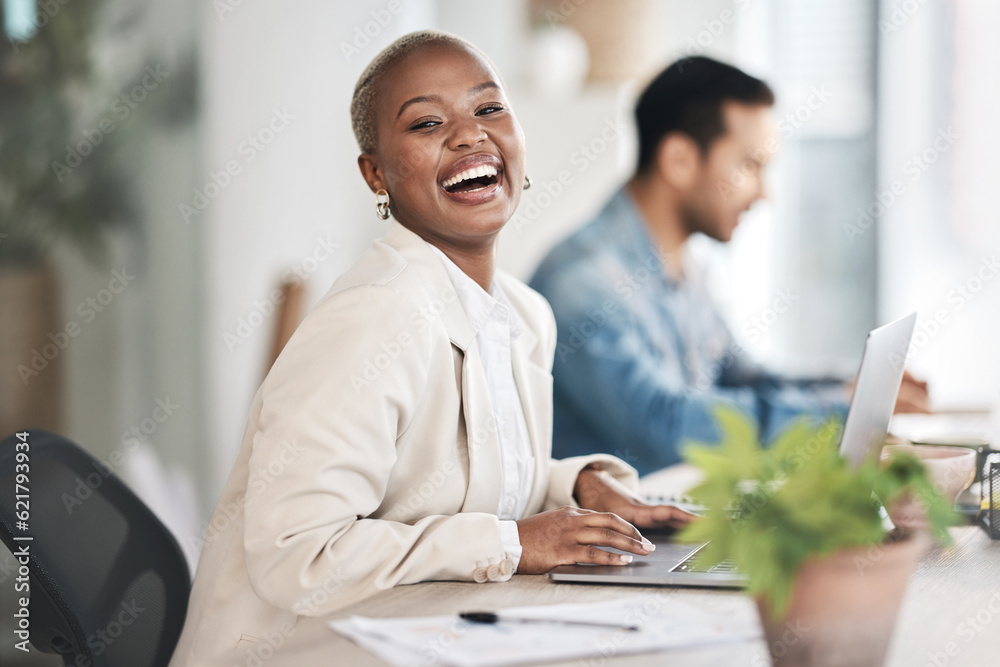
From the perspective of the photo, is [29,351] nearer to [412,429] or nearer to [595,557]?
[412,429]

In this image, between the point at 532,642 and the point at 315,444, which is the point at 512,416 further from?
the point at 532,642

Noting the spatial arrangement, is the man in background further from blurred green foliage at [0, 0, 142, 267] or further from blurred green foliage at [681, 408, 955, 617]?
blurred green foliage at [681, 408, 955, 617]

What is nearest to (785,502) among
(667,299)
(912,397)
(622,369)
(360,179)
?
(622,369)

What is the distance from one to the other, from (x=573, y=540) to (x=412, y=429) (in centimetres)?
22

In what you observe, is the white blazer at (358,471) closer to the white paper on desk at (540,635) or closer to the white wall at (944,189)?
the white paper on desk at (540,635)

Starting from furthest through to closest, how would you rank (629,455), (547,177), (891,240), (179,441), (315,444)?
(891,240), (547,177), (179,441), (629,455), (315,444)

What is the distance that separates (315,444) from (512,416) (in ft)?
1.21

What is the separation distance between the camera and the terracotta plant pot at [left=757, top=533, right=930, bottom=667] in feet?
2.08

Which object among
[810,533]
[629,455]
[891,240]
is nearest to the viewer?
[810,533]

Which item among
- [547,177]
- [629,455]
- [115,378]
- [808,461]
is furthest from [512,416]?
[547,177]

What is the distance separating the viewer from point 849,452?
0.93 meters

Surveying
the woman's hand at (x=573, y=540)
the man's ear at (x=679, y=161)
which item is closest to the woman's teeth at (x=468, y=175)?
the woman's hand at (x=573, y=540)

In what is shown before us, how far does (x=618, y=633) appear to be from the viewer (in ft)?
2.63

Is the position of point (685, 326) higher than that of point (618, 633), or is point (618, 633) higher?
point (618, 633)
